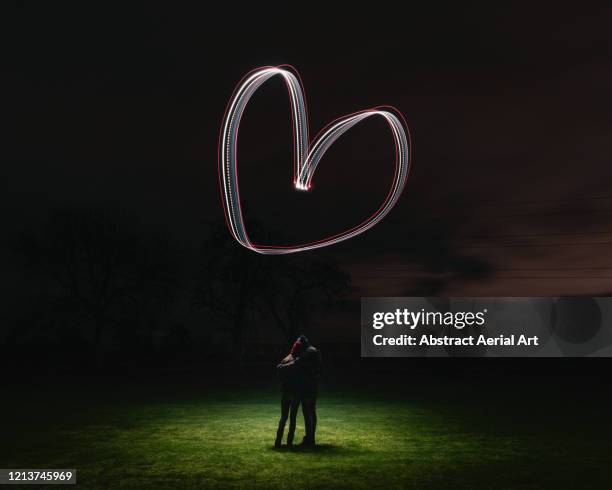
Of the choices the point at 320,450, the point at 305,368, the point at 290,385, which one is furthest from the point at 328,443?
the point at 305,368

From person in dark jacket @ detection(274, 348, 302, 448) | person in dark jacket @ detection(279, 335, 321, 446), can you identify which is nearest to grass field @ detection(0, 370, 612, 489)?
person in dark jacket @ detection(274, 348, 302, 448)

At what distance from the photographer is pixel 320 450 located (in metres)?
14.1

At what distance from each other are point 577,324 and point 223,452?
43.3m

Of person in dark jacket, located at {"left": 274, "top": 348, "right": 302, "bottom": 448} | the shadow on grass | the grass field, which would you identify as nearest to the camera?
the grass field

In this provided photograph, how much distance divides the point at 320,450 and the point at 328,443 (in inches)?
41.3

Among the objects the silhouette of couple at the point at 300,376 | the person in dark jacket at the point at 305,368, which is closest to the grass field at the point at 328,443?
the silhouette of couple at the point at 300,376

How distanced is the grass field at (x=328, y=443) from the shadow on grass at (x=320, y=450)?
1.5 inches

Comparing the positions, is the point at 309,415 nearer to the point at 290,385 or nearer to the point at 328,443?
the point at 290,385

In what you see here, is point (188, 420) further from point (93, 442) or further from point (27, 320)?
point (27, 320)

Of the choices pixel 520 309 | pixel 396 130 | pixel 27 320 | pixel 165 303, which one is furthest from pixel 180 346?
pixel 396 130

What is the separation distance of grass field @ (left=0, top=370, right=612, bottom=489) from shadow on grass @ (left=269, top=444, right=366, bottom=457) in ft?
0.12

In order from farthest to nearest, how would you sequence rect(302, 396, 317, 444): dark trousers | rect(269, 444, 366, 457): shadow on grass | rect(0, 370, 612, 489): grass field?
rect(302, 396, 317, 444): dark trousers
rect(269, 444, 366, 457): shadow on grass
rect(0, 370, 612, 489): grass field

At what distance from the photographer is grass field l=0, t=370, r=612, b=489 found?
37.9 ft

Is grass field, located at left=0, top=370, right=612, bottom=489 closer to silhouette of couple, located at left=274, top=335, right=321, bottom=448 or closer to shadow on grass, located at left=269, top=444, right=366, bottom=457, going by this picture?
shadow on grass, located at left=269, top=444, right=366, bottom=457
